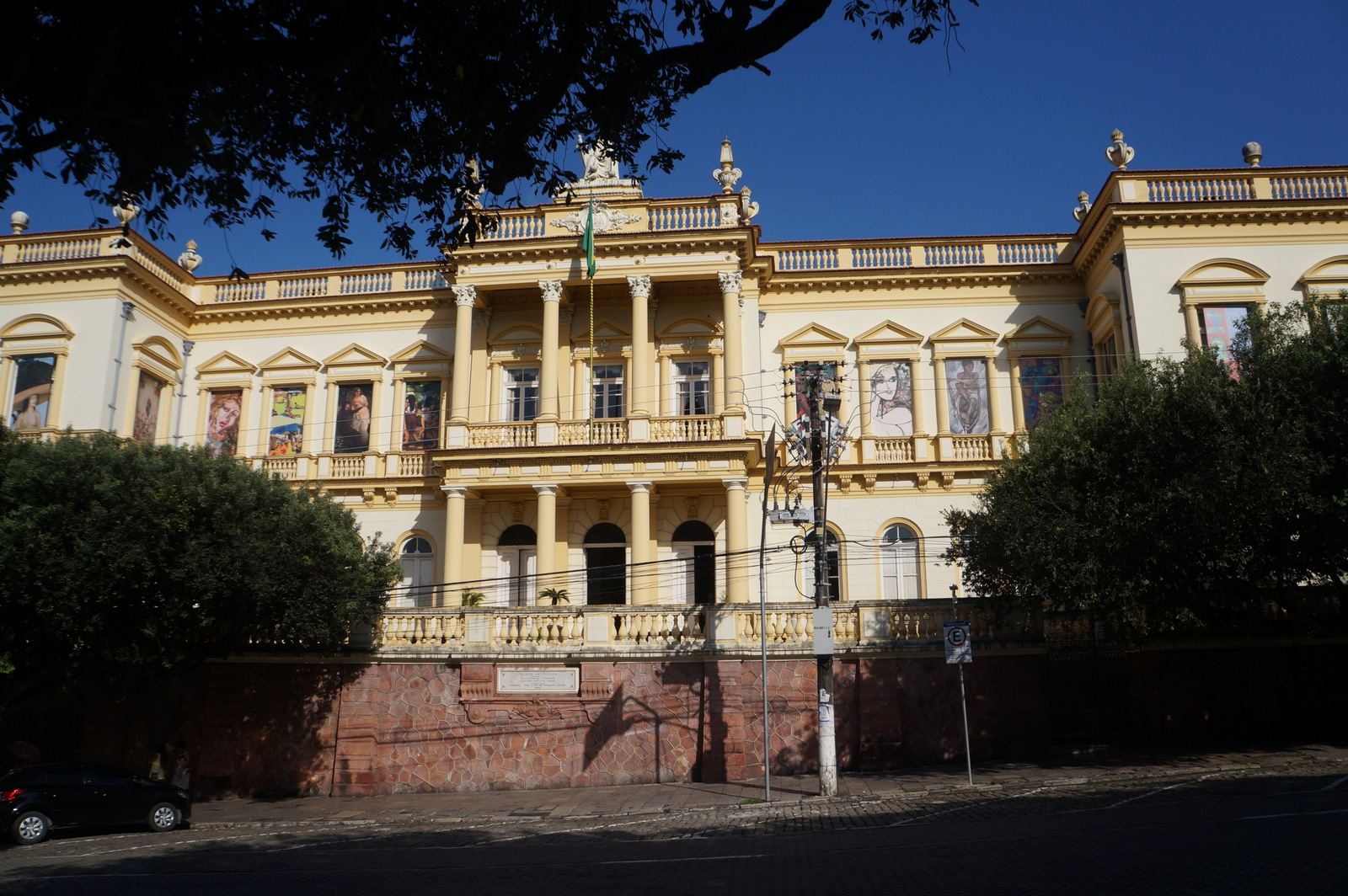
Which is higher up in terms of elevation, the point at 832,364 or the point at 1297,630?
the point at 832,364

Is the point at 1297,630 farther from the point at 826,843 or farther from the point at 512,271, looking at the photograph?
the point at 512,271

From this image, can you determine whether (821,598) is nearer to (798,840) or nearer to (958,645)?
(958,645)

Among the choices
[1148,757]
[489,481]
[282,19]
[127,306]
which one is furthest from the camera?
[127,306]

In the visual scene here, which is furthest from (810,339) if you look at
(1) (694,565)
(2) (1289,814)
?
(2) (1289,814)

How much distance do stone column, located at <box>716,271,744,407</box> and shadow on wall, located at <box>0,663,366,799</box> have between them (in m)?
11.3

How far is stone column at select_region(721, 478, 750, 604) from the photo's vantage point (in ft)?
76.3

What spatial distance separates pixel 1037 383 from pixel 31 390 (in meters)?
27.6

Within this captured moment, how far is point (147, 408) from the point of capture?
27.8m

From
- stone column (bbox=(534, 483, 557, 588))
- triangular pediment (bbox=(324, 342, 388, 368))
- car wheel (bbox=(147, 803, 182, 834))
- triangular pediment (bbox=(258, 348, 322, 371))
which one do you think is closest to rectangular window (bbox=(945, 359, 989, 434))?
stone column (bbox=(534, 483, 557, 588))

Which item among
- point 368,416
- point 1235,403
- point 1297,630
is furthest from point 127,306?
point 1297,630

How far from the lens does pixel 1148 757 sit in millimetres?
16984

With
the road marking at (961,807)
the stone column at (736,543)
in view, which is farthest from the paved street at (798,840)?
the stone column at (736,543)

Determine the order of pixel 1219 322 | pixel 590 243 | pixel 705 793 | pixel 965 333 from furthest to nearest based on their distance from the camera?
pixel 965 333 → pixel 590 243 → pixel 1219 322 → pixel 705 793

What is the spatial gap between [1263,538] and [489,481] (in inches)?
659
